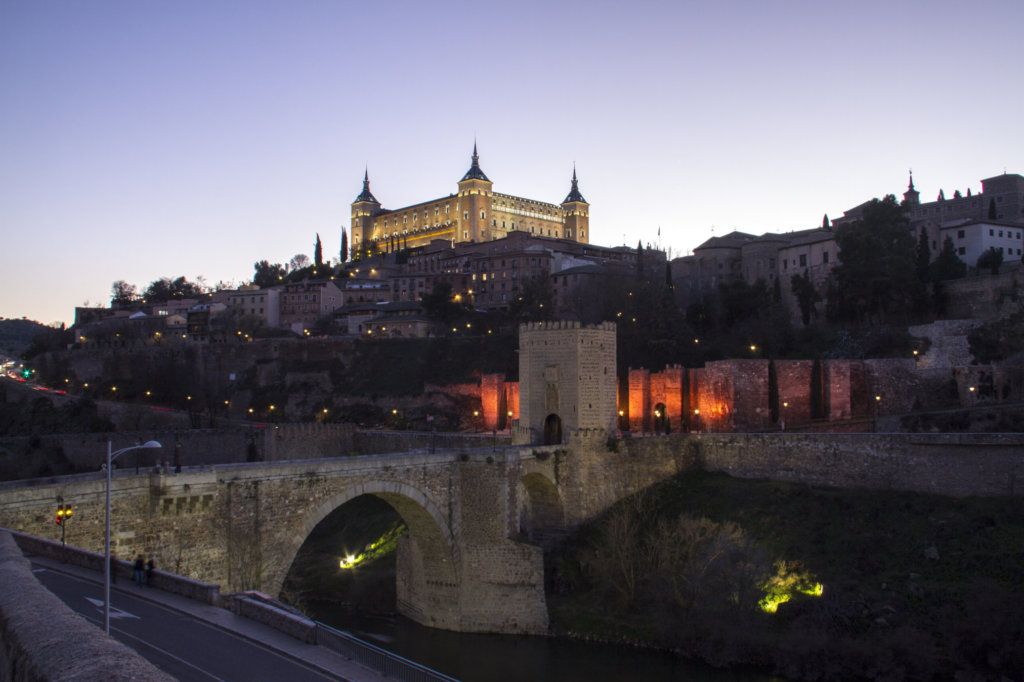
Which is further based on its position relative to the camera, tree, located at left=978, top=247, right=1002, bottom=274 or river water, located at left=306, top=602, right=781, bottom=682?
tree, located at left=978, top=247, right=1002, bottom=274

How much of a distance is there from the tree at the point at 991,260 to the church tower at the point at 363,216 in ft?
335

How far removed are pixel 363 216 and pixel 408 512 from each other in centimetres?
12040

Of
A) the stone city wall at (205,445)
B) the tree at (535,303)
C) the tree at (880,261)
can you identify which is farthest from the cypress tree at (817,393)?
the stone city wall at (205,445)

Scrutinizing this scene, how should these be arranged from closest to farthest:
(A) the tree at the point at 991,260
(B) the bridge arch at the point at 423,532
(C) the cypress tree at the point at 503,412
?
(B) the bridge arch at the point at 423,532
(C) the cypress tree at the point at 503,412
(A) the tree at the point at 991,260

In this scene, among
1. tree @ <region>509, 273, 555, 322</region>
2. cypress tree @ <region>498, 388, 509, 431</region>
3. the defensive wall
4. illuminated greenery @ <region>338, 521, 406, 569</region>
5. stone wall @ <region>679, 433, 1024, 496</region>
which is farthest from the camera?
tree @ <region>509, 273, 555, 322</region>

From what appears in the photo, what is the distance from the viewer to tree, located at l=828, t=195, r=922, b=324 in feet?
165

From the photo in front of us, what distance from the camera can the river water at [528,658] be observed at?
24.3 meters

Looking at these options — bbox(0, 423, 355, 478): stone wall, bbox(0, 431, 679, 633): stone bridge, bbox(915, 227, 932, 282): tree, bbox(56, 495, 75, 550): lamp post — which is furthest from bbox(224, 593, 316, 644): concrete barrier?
bbox(915, 227, 932, 282): tree

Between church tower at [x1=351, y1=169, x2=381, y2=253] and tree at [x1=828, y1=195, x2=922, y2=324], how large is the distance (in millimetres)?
100433

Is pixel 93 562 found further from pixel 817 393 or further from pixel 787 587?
pixel 817 393

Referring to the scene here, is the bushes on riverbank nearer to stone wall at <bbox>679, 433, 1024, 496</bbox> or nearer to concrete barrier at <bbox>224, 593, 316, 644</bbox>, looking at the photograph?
stone wall at <bbox>679, 433, 1024, 496</bbox>

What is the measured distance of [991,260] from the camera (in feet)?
184

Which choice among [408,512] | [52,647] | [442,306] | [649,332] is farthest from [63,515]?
[442,306]

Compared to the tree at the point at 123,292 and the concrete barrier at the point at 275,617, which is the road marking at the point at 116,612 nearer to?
the concrete barrier at the point at 275,617
